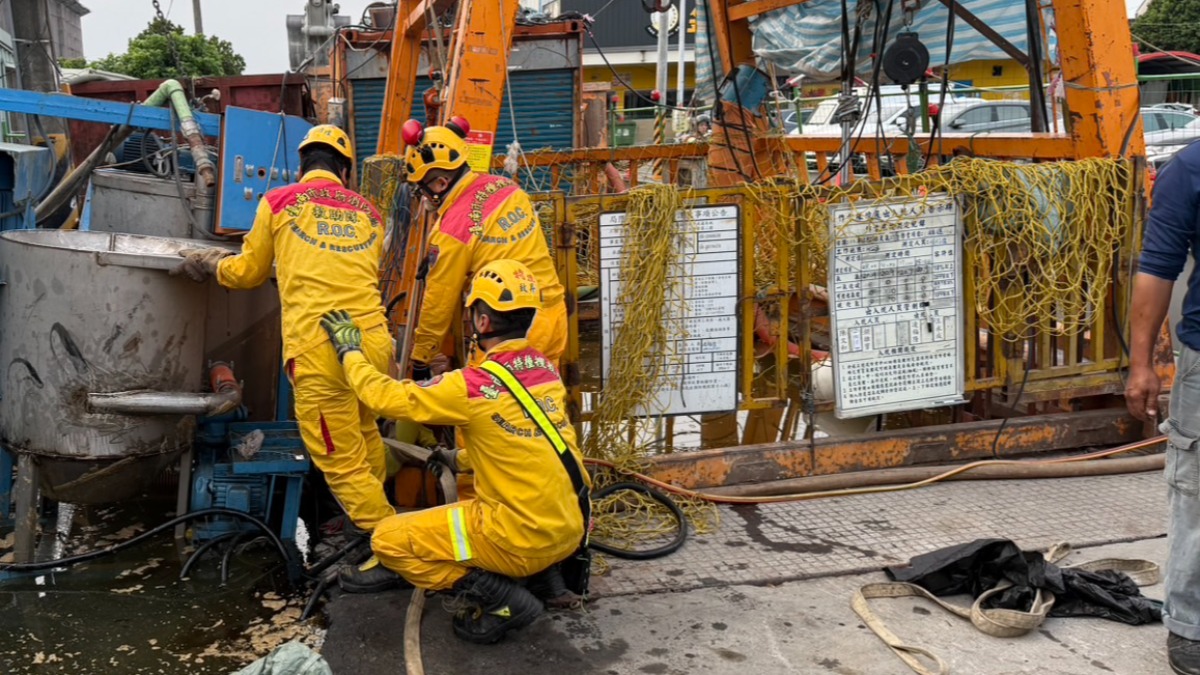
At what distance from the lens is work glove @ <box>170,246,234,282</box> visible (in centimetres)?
493

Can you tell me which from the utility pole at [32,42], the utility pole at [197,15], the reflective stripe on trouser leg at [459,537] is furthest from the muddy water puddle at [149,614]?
the utility pole at [197,15]

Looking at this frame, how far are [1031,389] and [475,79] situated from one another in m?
3.52

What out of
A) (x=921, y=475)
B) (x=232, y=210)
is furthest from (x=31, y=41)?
(x=921, y=475)

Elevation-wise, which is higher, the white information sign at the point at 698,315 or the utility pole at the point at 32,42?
the utility pole at the point at 32,42

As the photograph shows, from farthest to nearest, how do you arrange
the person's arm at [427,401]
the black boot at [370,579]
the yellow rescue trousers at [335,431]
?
the yellow rescue trousers at [335,431] < the black boot at [370,579] < the person's arm at [427,401]

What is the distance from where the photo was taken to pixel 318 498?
567 centimetres

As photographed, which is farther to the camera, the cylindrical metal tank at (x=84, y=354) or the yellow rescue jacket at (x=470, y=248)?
the yellow rescue jacket at (x=470, y=248)

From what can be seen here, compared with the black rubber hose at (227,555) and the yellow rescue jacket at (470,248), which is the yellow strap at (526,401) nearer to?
the yellow rescue jacket at (470,248)

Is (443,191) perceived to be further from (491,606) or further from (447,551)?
(491,606)

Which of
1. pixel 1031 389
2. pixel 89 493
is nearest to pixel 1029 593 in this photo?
pixel 1031 389

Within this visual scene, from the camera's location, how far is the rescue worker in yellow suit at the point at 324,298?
15.5 ft

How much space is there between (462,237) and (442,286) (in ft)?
0.82

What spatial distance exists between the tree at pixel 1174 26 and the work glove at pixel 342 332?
30206 mm

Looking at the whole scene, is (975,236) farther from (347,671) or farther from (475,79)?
(347,671)
